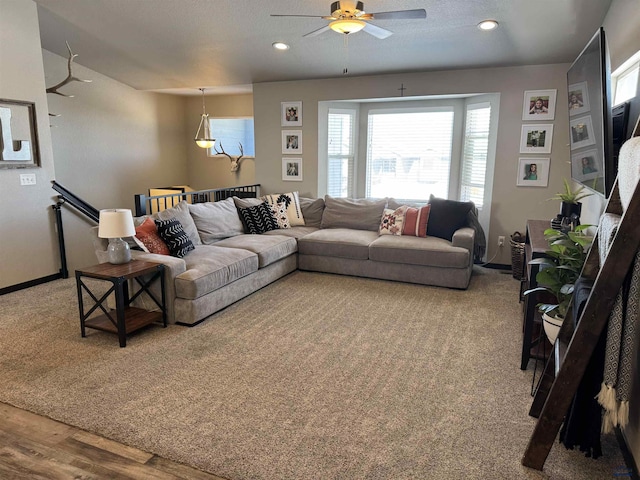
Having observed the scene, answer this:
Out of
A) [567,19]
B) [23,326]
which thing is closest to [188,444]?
[23,326]

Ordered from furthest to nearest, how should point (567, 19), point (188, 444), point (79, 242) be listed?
1. point (79, 242)
2. point (567, 19)
3. point (188, 444)

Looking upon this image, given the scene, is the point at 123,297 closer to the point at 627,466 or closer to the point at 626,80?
the point at 627,466

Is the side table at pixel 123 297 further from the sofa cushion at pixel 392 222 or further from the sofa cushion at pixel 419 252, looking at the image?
the sofa cushion at pixel 392 222

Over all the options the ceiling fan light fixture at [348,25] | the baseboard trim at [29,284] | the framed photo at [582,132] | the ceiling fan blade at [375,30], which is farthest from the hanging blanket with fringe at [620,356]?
the baseboard trim at [29,284]

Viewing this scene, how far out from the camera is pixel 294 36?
437cm

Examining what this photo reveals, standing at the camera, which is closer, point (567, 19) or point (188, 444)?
point (188, 444)

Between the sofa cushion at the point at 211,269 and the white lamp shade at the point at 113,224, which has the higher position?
the white lamp shade at the point at 113,224

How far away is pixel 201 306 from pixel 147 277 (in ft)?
1.65

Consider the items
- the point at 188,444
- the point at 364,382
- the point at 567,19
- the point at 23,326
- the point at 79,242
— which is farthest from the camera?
the point at 79,242

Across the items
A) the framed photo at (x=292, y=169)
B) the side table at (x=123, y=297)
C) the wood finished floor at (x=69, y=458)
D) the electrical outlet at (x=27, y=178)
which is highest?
the framed photo at (x=292, y=169)

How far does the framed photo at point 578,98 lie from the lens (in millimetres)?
2455

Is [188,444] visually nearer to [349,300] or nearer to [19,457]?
[19,457]

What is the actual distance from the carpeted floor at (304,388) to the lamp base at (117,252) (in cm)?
58

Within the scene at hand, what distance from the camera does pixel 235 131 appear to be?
26.6 ft
